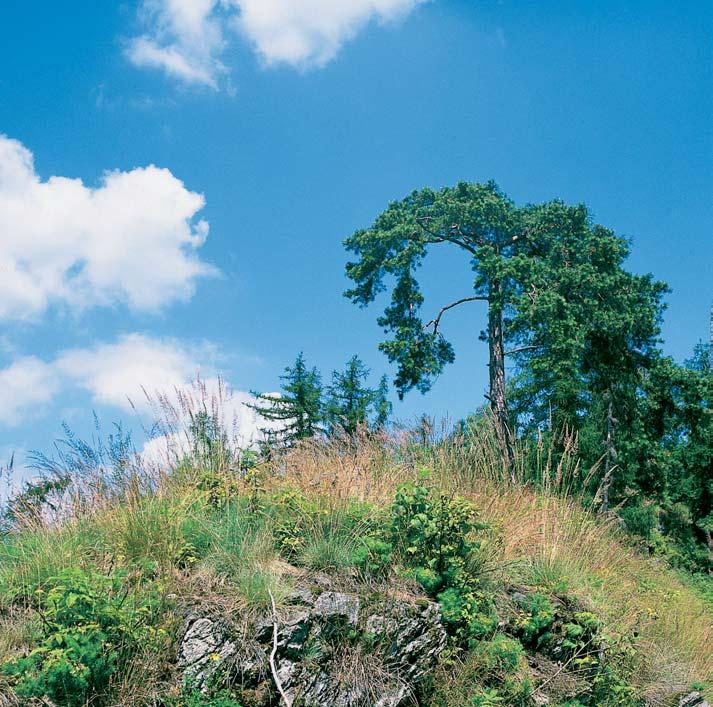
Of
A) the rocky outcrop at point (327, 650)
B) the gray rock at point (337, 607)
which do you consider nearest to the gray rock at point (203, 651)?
the rocky outcrop at point (327, 650)

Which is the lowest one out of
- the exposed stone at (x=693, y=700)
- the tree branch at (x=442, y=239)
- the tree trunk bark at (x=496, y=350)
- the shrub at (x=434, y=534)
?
the exposed stone at (x=693, y=700)

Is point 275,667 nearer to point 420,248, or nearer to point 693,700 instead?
point 693,700

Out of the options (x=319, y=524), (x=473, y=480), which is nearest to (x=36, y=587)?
(x=319, y=524)

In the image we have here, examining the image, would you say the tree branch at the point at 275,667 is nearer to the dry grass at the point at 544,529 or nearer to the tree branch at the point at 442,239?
the dry grass at the point at 544,529

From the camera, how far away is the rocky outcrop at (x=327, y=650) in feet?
15.7

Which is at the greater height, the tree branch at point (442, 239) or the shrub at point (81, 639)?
the tree branch at point (442, 239)

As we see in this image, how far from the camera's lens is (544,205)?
1912cm

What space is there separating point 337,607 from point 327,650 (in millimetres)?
316

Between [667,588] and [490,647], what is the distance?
4.84m

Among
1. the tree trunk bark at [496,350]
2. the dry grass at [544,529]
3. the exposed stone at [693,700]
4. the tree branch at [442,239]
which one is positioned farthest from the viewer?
the tree branch at [442,239]

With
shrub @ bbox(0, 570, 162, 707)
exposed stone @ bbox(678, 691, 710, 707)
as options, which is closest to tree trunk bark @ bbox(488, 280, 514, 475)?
exposed stone @ bbox(678, 691, 710, 707)

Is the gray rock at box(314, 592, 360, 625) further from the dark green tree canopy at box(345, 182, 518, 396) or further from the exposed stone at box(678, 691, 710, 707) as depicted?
the dark green tree canopy at box(345, 182, 518, 396)

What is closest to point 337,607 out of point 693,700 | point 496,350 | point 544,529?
point 544,529

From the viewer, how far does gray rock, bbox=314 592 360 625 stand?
517 centimetres
